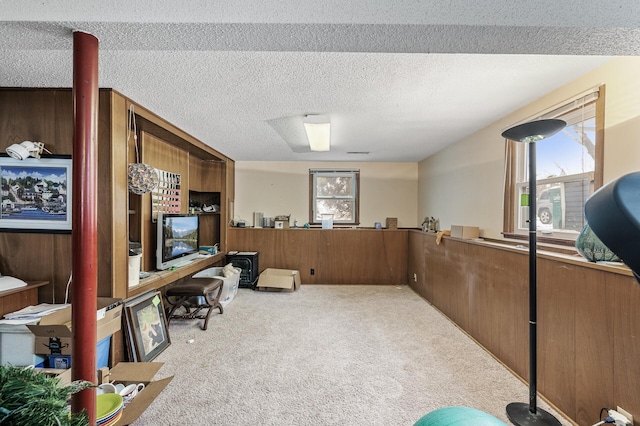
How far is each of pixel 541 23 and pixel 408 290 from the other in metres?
4.11

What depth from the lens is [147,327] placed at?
8.23 ft

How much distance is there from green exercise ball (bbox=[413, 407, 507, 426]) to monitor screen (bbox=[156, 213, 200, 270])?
289cm

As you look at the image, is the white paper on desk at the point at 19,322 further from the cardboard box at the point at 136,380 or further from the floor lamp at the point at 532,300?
the floor lamp at the point at 532,300

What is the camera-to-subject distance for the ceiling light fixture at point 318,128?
281 cm

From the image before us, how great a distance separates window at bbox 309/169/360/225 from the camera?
5363 millimetres

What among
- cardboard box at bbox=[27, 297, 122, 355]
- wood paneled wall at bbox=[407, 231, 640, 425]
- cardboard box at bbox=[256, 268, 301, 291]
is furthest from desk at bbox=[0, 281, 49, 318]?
wood paneled wall at bbox=[407, 231, 640, 425]

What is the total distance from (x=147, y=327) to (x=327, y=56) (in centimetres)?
265

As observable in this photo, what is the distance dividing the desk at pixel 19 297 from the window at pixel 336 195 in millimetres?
3828

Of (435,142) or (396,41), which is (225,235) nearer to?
(435,142)

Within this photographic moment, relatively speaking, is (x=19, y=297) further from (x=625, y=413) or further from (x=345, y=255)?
(x=345, y=255)

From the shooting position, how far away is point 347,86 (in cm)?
214

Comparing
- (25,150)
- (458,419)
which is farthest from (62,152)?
(458,419)

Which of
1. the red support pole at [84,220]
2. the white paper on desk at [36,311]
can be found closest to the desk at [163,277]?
the white paper on desk at [36,311]

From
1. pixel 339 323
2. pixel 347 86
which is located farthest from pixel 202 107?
pixel 339 323
